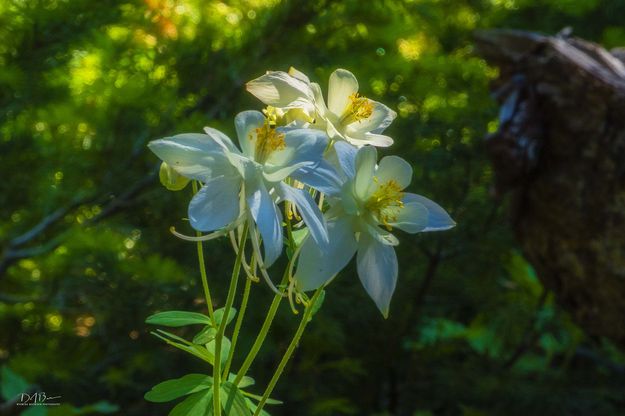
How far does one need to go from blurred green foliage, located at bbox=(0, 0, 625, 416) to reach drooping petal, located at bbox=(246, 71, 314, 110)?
2.85 ft

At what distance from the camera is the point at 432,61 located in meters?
2.02

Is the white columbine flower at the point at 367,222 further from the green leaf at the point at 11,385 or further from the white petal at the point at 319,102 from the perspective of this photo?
the green leaf at the point at 11,385

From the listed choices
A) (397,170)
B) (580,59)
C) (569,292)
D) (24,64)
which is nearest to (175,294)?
(24,64)

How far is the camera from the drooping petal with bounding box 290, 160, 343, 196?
2.12 feet

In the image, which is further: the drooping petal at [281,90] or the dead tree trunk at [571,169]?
the dead tree trunk at [571,169]

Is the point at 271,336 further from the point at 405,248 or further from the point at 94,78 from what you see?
the point at 94,78

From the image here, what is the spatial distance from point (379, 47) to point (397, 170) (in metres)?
1.34

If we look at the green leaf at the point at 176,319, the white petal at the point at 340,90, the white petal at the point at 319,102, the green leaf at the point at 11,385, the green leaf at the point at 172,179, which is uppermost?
the white petal at the point at 340,90

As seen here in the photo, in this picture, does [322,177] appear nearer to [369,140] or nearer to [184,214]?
[369,140]

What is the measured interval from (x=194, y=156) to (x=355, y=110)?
→ 184 millimetres

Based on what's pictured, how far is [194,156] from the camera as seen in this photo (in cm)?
65

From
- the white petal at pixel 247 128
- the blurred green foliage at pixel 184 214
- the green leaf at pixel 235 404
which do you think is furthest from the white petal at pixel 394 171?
the blurred green foliage at pixel 184 214

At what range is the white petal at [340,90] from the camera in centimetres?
78

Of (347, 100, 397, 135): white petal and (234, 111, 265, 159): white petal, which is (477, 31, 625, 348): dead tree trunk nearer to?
(347, 100, 397, 135): white petal
